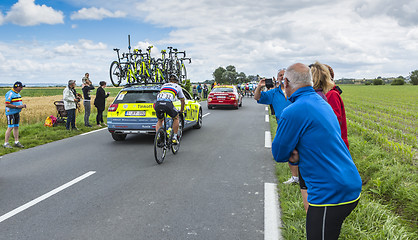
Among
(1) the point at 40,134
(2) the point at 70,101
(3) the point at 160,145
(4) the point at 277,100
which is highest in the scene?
(4) the point at 277,100

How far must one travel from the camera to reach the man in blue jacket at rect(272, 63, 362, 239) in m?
1.96

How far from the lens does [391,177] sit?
474cm

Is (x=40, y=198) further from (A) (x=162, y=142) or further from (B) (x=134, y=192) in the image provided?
(A) (x=162, y=142)

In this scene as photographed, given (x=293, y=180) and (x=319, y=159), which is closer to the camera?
(x=319, y=159)

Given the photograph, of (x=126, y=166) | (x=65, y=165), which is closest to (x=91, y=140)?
(x=65, y=165)

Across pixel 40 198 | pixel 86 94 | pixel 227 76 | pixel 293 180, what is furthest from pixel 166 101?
pixel 227 76

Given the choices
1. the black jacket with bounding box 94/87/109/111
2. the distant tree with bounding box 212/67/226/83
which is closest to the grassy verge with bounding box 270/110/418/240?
the black jacket with bounding box 94/87/109/111

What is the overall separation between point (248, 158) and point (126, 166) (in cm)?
271

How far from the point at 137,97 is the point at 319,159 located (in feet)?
23.6

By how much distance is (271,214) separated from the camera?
3898mm

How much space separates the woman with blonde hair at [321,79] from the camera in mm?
3033

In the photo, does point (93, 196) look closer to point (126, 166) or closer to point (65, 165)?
point (126, 166)

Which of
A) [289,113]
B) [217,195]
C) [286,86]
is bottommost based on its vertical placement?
[217,195]

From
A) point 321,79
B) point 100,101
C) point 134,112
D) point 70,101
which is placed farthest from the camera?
point 100,101
